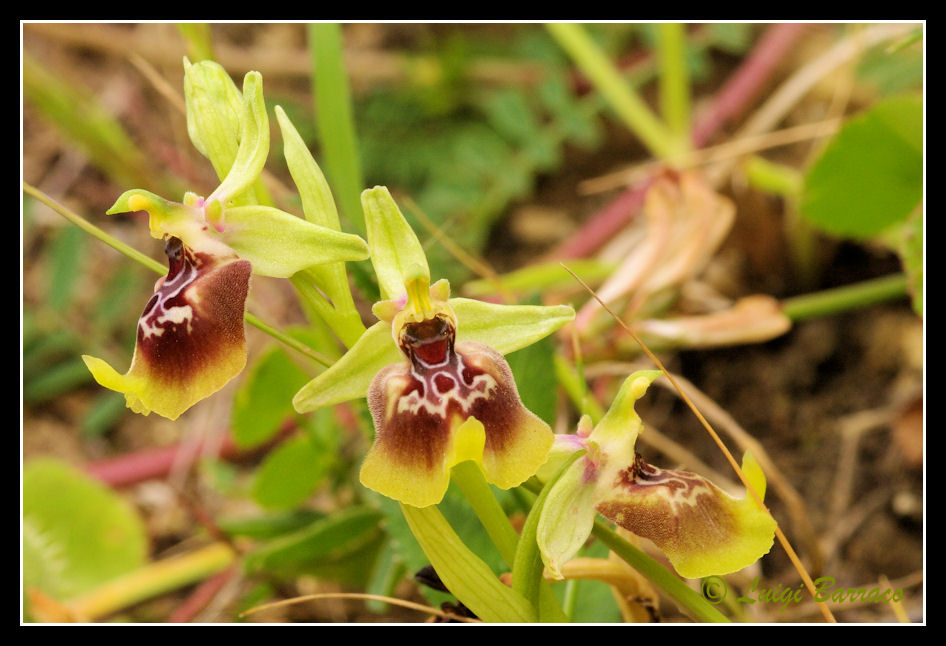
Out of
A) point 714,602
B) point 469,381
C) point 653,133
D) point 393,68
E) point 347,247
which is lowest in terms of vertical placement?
point 714,602

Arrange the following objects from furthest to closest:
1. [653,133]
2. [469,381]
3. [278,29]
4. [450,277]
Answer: [278,29] < [653,133] < [450,277] < [469,381]

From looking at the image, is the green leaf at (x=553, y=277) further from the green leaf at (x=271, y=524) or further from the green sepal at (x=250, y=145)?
the green sepal at (x=250, y=145)

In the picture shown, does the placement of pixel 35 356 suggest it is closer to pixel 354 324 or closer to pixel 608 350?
pixel 608 350

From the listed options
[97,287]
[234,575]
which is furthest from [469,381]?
[97,287]

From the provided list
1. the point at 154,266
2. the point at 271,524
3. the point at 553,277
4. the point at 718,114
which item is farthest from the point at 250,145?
the point at 718,114

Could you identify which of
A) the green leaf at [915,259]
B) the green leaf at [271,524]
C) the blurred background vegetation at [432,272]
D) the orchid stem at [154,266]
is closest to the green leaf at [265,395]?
the blurred background vegetation at [432,272]

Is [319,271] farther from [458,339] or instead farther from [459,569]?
[459,569]
